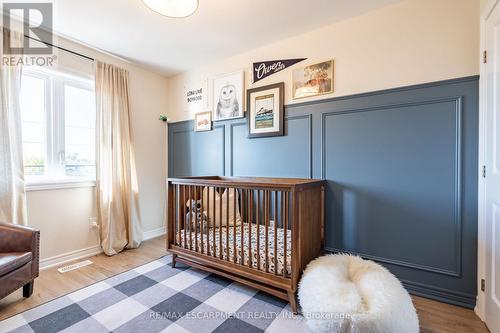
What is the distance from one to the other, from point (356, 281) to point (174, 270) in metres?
1.68

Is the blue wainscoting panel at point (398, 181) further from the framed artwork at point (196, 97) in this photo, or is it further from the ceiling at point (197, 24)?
the framed artwork at point (196, 97)

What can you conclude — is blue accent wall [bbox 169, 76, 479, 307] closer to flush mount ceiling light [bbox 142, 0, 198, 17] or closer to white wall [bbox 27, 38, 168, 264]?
flush mount ceiling light [bbox 142, 0, 198, 17]

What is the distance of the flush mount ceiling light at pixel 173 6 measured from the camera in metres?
1.45

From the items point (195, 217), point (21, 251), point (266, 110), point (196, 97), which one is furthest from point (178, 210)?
point (196, 97)

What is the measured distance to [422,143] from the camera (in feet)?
6.00

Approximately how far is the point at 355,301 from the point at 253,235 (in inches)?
42.5

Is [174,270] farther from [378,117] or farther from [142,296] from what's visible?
[378,117]

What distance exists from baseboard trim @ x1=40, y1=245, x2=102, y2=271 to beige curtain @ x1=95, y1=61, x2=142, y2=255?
5.3 inches

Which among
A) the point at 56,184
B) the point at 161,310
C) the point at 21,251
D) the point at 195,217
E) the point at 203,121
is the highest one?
the point at 203,121

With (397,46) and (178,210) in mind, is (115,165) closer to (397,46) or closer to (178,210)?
(178,210)

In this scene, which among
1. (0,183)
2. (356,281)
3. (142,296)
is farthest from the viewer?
(0,183)

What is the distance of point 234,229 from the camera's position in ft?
6.44

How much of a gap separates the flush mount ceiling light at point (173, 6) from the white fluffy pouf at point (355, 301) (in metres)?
1.98

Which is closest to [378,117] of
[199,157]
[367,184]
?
[367,184]
